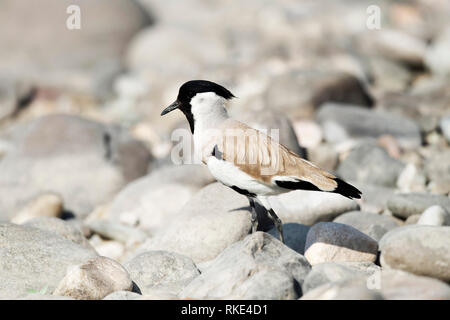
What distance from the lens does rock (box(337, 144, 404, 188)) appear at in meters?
12.0

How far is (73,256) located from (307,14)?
56.6 feet

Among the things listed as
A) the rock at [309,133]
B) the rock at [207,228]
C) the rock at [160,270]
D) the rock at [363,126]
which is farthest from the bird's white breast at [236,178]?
the rock at [363,126]

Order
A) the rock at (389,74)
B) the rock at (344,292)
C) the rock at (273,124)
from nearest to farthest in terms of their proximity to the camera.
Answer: the rock at (344,292)
the rock at (273,124)
the rock at (389,74)

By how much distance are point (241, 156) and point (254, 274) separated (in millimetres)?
1250

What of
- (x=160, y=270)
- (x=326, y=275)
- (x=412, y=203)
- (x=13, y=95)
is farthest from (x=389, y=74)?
(x=326, y=275)

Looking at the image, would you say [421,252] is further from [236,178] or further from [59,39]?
[59,39]

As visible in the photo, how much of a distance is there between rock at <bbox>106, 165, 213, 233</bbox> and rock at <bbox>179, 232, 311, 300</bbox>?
3.88 metres

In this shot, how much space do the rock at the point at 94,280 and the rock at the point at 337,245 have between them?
2047 mm

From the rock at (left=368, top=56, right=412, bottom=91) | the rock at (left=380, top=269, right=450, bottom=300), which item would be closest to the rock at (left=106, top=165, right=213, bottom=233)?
the rock at (left=380, top=269, right=450, bottom=300)

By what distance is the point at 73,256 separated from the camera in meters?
7.68

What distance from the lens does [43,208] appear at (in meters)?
11.4

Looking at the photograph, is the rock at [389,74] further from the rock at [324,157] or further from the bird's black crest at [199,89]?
the bird's black crest at [199,89]

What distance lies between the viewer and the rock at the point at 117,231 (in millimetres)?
10469
